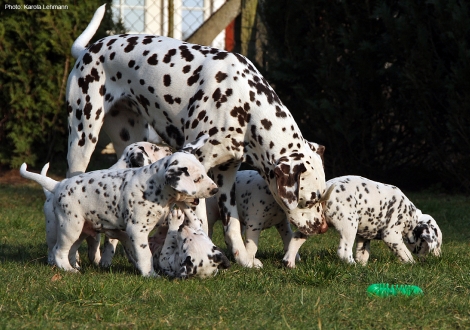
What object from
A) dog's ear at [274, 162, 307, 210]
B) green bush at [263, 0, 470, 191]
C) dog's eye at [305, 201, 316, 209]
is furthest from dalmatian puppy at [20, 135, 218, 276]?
green bush at [263, 0, 470, 191]

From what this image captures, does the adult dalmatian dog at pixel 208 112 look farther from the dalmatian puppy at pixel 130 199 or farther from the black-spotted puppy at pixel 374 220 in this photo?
the dalmatian puppy at pixel 130 199

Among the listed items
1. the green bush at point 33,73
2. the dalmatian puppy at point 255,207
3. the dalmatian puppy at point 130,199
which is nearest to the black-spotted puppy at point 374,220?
the dalmatian puppy at point 255,207

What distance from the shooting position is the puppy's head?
5.80 m

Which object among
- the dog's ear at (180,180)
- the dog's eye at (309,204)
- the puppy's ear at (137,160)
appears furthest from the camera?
the puppy's ear at (137,160)

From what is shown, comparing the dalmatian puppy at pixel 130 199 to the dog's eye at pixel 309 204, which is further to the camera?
the dog's eye at pixel 309 204

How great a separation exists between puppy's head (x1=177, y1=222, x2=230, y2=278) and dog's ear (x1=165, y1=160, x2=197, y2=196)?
46 centimetres

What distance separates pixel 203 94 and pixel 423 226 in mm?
2444

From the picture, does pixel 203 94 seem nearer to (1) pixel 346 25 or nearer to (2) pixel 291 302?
(2) pixel 291 302

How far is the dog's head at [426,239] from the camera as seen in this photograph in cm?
715

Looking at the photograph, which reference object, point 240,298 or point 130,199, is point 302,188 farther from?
point 240,298

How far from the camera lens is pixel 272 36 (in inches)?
480

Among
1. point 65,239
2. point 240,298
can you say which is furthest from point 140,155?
point 240,298

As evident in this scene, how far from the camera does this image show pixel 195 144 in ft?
20.2

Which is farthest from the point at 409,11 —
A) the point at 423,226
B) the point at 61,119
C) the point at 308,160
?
the point at 61,119
